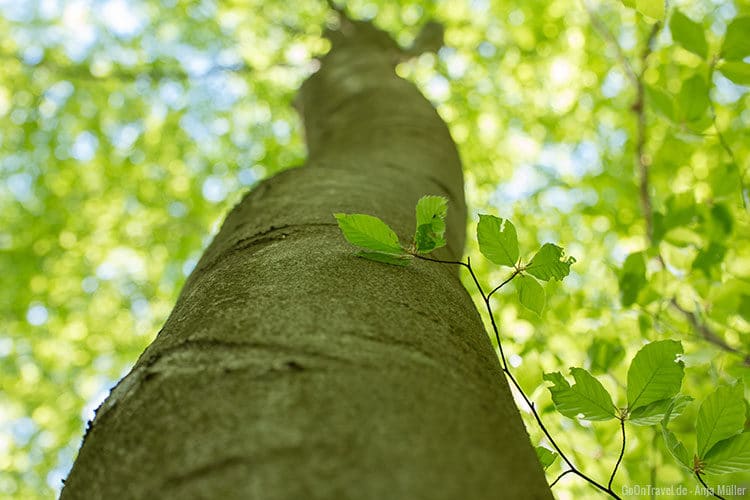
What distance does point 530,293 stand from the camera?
0.97 meters

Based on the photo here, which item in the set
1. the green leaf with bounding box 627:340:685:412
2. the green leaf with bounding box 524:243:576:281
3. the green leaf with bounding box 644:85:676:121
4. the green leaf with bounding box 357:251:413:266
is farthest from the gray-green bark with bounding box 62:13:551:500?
the green leaf with bounding box 644:85:676:121

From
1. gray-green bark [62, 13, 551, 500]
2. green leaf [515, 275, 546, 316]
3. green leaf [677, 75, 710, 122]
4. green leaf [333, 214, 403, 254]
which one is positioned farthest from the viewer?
green leaf [677, 75, 710, 122]

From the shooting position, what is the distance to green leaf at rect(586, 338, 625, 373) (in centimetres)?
157

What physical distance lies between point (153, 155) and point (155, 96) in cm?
66

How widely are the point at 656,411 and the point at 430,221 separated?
1.58 feet

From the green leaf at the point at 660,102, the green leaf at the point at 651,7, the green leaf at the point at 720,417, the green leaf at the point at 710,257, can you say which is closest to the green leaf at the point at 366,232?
the green leaf at the point at 720,417

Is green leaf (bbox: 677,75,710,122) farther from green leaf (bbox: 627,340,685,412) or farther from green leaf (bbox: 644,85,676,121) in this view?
green leaf (bbox: 627,340,685,412)

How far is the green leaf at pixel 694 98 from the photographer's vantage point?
1.32m

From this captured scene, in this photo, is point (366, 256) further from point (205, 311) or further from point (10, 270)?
point (10, 270)

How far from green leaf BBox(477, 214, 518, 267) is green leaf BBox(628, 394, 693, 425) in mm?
320

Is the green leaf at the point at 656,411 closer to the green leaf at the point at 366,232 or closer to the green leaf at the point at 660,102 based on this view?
the green leaf at the point at 366,232

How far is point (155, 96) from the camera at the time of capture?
546 cm

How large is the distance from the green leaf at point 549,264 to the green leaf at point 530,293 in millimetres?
63

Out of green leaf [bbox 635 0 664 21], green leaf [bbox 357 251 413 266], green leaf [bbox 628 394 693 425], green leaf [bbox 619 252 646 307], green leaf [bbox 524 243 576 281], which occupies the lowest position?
green leaf [bbox 619 252 646 307]
